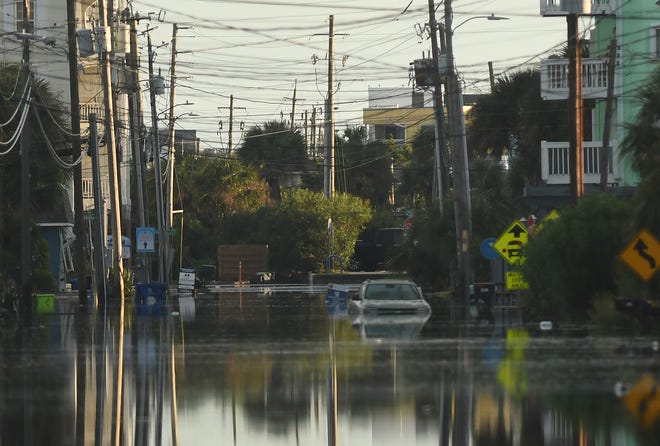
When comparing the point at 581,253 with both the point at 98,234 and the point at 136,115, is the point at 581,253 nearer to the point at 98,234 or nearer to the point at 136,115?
the point at 98,234

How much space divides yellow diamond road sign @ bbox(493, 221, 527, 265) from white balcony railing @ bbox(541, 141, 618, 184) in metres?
10.3

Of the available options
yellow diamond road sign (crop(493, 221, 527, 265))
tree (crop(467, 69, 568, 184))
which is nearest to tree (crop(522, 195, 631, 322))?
yellow diamond road sign (crop(493, 221, 527, 265))

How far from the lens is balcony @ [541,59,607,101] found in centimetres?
5281

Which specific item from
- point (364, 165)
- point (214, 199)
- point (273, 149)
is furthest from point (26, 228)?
point (364, 165)

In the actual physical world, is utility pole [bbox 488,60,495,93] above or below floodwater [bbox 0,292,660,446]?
above

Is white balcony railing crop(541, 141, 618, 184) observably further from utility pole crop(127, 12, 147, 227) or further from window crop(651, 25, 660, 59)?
utility pole crop(127, 12, 147, 227)

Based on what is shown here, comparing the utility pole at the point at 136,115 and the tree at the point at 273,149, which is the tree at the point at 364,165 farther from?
the utility pole at the point at 136,115

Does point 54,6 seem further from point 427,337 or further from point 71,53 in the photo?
point 427,337

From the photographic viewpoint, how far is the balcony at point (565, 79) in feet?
173

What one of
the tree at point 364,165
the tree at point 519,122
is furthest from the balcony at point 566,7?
the tree at point 364,165

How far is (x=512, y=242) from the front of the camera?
42312 mm

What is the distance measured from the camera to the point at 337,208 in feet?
287

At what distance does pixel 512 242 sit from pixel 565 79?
1292 centimetres

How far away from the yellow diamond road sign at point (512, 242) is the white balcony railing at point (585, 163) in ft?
33.9
